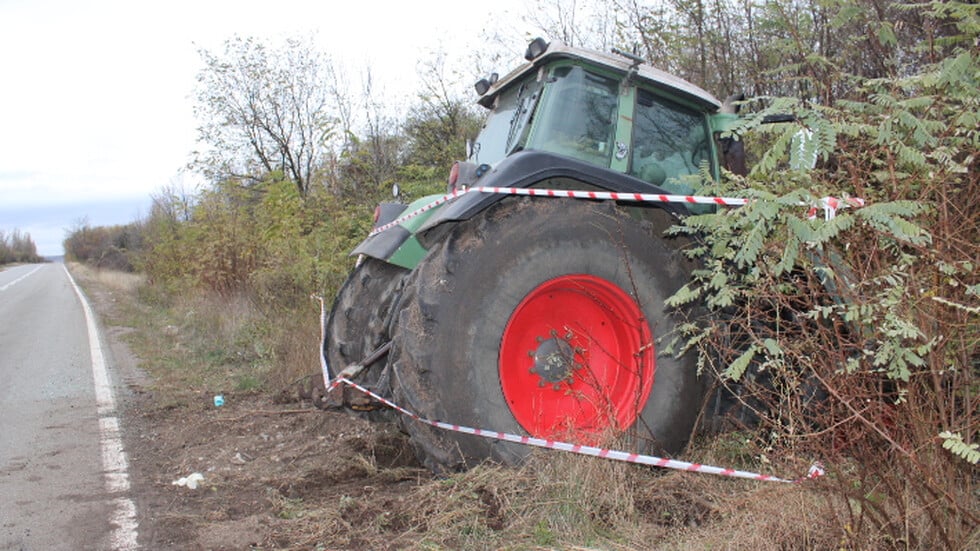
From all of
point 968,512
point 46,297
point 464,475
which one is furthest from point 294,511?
point 46,297

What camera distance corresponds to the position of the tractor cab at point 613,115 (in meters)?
4.42

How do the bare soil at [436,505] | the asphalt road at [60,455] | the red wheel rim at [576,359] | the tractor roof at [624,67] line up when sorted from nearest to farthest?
the bare soil at [436,505]
the asphalt road at [60,455]
the red wheel rim at [576,359]
the tractor roof at [624,67]

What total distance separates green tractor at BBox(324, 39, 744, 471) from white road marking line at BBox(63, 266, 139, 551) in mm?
1281

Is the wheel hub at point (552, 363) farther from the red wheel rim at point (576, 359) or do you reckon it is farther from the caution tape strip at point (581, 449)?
the caution tape strip at point (581, 449)

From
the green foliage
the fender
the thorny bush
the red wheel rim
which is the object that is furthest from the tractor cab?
the green foliage

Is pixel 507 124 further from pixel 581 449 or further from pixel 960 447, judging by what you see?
pixel 960 447

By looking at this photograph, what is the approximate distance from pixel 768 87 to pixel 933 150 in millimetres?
5913

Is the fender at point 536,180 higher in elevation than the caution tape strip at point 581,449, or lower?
higher

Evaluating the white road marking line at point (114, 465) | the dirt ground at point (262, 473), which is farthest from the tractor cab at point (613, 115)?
the white road marking line at point (114, 465)

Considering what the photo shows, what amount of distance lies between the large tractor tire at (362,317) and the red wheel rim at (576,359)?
90 cm

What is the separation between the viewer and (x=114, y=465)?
15.6 ft

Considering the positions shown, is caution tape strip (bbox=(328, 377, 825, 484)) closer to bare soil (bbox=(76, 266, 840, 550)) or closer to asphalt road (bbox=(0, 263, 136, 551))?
bare soil (bbox=(76, 266, 840, 550))

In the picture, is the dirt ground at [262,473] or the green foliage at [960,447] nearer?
the green foliage at [960,447]

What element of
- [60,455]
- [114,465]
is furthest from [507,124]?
[60,455]
